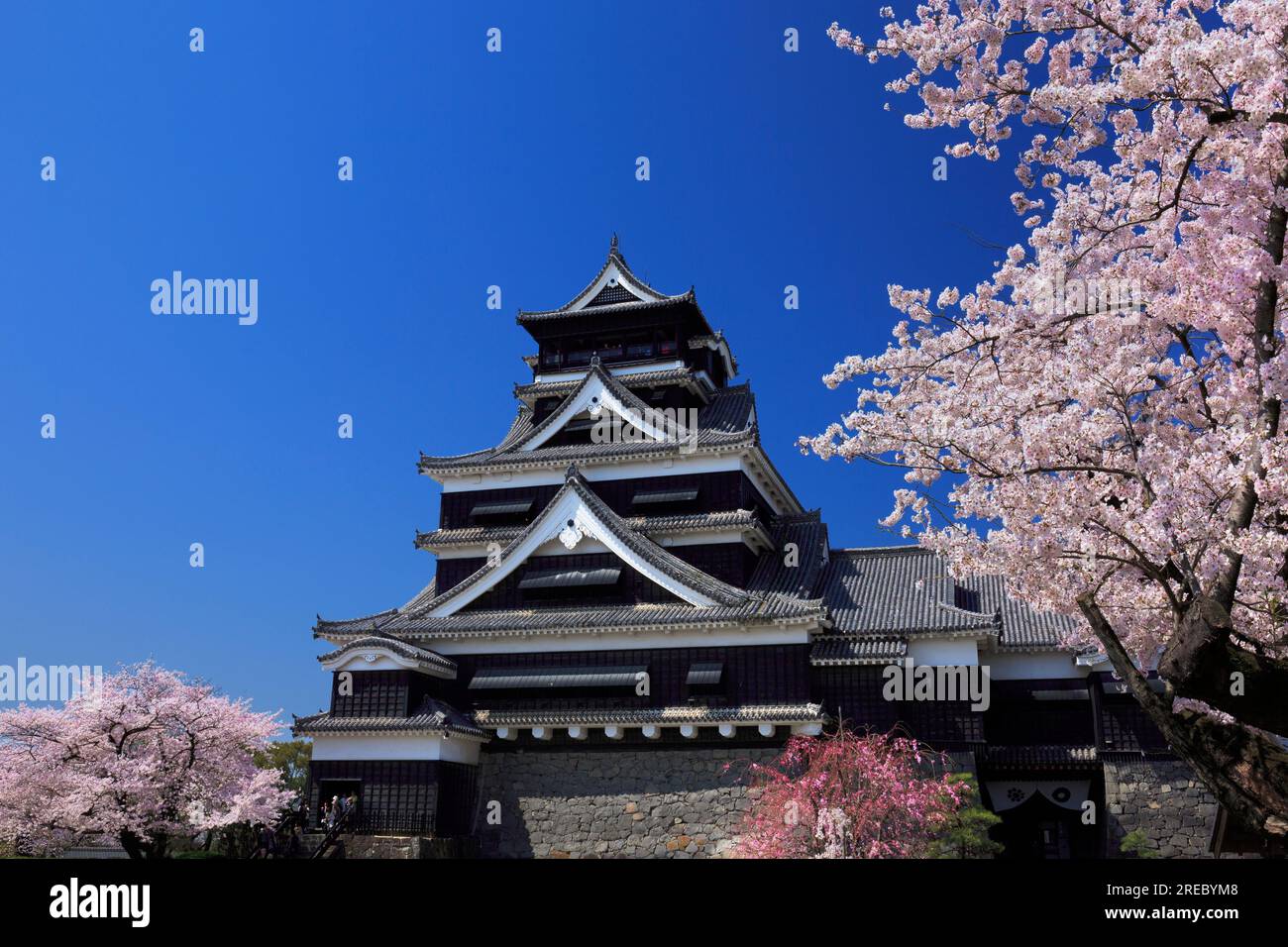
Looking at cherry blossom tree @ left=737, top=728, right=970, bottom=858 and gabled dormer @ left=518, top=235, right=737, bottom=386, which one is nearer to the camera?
cherry blossom tree @ left=737, top=728, right=970, bottom=858

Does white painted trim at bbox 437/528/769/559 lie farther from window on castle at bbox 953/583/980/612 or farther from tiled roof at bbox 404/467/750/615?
window on castle at bbox 953/583/980/612

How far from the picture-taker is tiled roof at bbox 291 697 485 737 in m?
23.1

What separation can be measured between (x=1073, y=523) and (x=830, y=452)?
2794 millimetres

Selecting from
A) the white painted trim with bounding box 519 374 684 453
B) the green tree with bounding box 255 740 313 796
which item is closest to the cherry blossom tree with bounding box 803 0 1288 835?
the white painted trim with bounding box 519 374 684 453

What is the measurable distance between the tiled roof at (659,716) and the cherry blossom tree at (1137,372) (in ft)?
36.6

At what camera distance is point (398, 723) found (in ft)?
76.7

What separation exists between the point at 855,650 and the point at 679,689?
4.40 meters

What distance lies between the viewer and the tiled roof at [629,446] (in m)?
27.4

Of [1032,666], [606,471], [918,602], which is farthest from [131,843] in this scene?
[1032,666]

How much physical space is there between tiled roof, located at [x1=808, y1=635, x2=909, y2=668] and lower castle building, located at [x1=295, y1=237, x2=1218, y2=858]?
0.21 feet

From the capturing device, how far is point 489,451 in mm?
30266

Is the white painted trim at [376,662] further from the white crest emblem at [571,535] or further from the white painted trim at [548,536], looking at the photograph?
the white crest emblem at [571,535]
